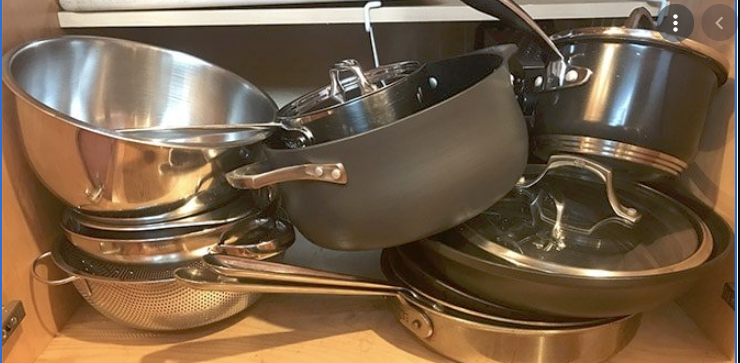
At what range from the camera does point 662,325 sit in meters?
0.81

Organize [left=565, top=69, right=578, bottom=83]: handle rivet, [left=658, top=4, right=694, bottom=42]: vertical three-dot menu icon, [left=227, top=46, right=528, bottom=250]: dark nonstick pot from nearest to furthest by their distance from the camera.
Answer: [left=227, top=46, right=528, bottom=250]: dark nonstick pot
[left=565, top=69, right=578, bottom=83]: handle rivet
[left=658, top=4, right=694, bottom=42]: vertical three-dot menu icon

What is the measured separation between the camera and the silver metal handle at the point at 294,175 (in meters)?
0.61

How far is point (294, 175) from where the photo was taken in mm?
619

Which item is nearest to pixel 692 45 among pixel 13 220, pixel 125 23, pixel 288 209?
pixel 288 209

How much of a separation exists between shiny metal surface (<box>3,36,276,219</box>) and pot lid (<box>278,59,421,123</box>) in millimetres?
63

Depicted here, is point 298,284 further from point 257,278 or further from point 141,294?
point 141,294

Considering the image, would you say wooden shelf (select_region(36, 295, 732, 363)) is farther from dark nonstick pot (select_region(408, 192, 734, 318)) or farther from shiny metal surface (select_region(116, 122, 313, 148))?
shiny metal surface (select_region(116, 122, 313, 148))

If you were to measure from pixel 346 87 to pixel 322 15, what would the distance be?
0.10 meters

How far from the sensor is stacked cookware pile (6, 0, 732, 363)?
2.01ft

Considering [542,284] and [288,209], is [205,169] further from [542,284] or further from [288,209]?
[542,284]

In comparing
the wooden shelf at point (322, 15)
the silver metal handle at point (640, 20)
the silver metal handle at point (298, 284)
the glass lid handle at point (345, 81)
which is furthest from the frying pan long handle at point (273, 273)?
the silver metal handle at point (640, 20)

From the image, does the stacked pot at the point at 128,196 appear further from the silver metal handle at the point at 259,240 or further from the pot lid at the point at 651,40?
the pot lid at the point at 651,40

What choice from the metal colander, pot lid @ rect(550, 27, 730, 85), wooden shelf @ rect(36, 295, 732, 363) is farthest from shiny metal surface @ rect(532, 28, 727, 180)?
the metal colander

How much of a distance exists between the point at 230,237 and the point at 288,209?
0.34 ft
